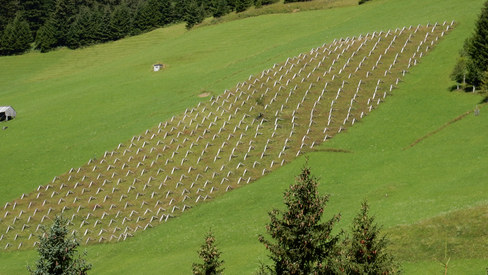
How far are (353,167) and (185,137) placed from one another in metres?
23.8

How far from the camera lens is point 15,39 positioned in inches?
6698

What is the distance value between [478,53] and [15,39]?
5617 inches

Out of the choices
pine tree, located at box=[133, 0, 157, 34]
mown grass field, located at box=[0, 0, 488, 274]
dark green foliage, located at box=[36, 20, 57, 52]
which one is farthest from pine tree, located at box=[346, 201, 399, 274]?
dark green foliage, located at box=[36, 20, 57, 52]

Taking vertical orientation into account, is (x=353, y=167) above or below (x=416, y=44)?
below

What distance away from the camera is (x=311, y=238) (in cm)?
2456

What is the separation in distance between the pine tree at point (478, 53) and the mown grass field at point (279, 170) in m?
3.12

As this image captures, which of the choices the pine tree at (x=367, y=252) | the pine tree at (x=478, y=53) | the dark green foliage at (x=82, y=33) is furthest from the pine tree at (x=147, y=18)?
the pine tree at (x=367, y=252)

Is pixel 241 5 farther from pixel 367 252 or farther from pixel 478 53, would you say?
pixel 367 252

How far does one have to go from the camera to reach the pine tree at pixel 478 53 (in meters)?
68.9

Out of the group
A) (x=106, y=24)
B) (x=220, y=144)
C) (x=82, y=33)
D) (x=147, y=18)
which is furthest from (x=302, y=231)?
(x=147, y=18)

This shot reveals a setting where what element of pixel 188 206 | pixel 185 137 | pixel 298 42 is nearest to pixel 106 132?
pixel 185 137

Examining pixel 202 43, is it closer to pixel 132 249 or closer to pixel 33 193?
pixel 33 193

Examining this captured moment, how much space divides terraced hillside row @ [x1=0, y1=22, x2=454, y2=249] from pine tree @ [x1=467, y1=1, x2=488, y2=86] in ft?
33.9

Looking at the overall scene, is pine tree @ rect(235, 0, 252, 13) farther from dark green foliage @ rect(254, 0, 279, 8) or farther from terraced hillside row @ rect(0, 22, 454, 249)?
terraced hillside row @ rect(0, 22, 454, 249)
